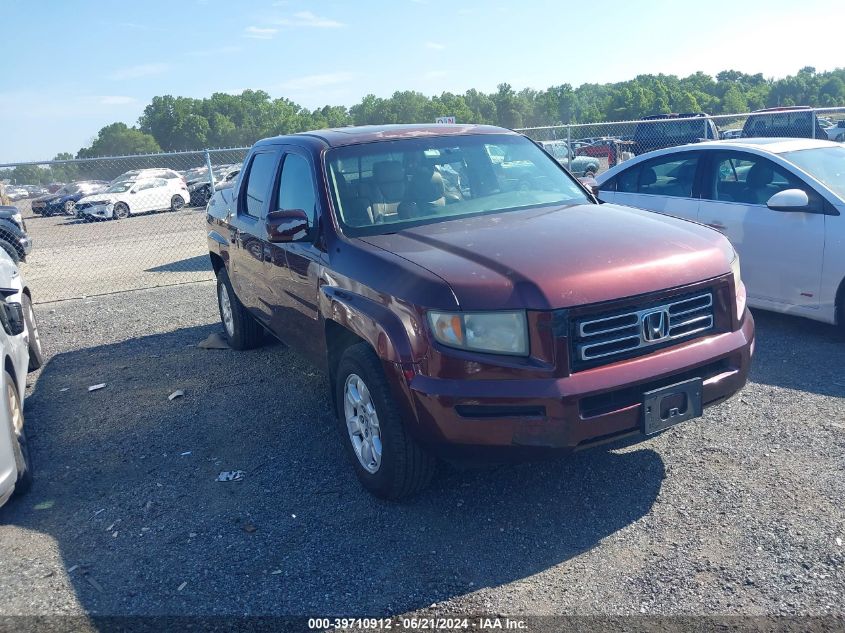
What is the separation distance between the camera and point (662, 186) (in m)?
7.59

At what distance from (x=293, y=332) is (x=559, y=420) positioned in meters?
2.41

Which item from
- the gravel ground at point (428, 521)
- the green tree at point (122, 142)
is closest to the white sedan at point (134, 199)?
the gravel ground at point (428, 521)

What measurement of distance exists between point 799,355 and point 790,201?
4.13ft

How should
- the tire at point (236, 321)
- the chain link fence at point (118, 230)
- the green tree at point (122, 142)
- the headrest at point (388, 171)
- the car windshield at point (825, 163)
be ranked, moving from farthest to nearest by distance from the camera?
the green tree at point (122, 142), the chain link fence at point (118, 230), the tire at point (236, 321), the car windshield at point (825, 163), the headrest at point (388, 171)

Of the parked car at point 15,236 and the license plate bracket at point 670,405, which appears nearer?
the license plate bracket at point 670,405

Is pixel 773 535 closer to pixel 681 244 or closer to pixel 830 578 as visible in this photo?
pixel 830 578

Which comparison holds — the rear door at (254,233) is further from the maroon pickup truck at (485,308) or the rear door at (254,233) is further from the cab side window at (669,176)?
the cab side window at (669,176)

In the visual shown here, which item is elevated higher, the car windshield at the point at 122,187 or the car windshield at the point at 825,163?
the car windshield at the point at 825,163

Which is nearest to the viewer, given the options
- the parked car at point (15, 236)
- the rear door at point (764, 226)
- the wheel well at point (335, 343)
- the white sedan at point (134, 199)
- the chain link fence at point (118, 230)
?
the wheel well at point (335, 343)

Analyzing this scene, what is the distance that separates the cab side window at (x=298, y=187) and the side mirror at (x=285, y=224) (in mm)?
115

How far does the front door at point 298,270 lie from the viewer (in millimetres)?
4594

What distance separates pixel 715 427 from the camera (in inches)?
187

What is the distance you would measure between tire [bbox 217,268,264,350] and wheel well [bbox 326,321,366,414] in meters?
2.42

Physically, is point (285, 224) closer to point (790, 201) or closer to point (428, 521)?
point (428, 521)
